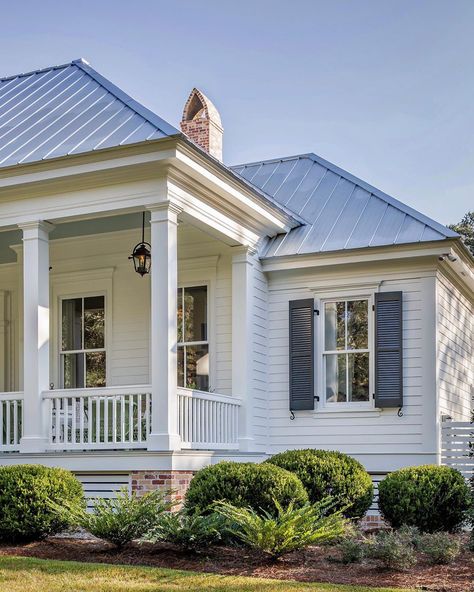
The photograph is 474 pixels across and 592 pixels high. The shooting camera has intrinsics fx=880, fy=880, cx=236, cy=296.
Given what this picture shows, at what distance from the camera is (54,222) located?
446 inches

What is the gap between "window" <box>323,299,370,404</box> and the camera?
1286cm

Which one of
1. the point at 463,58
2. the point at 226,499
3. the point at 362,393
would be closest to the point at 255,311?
the point at 362,393

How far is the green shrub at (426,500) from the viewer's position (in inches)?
409

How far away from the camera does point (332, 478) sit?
34.7ft

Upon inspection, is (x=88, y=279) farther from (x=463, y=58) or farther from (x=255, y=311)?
(x=463, y=58)

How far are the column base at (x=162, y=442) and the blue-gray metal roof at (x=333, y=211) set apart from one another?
4.00 meters

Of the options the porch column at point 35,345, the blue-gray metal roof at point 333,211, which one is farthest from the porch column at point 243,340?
the porch column at point 35,345

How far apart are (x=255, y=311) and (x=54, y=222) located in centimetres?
335

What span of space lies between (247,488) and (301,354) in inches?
158

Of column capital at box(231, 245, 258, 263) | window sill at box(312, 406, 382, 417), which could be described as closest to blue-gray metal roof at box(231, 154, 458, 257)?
column capital at box(231, 245, 258, 263)

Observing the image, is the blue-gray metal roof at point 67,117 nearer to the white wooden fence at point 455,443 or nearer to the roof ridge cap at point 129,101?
the roof ridge cap at point 129,101

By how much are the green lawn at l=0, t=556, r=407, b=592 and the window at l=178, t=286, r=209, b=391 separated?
561 cm

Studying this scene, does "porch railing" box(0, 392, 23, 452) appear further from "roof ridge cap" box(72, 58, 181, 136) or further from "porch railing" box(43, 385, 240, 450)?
"roof ridge cap" box(72, 58, 181, 136)

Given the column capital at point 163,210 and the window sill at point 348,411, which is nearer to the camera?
the column capital at point 163,210
